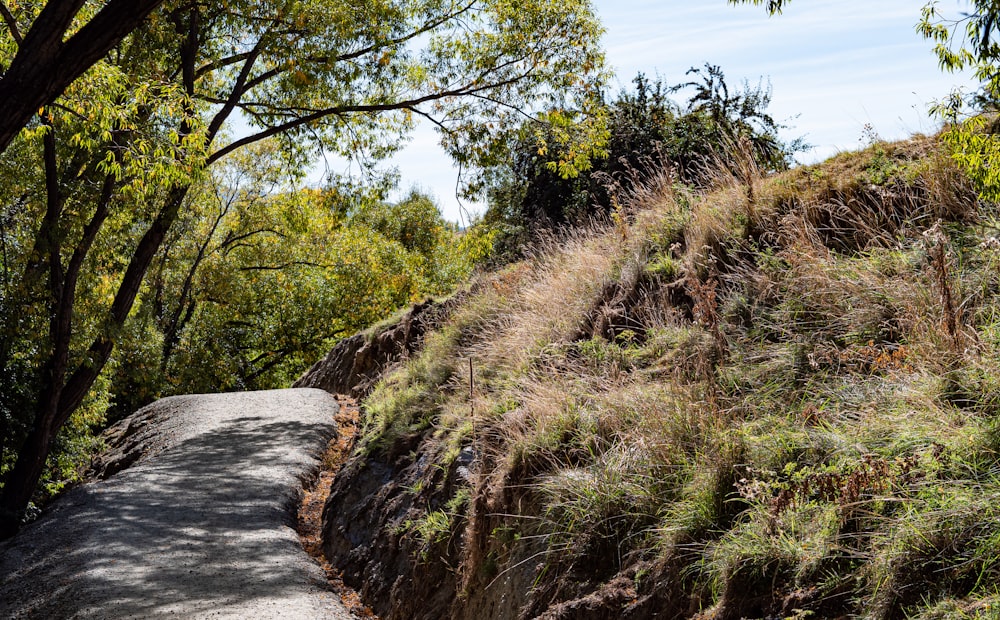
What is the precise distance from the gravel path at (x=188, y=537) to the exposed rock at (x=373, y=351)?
1.34 meters

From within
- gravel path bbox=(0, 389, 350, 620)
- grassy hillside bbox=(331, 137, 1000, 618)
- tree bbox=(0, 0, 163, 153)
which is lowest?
gravel path bbox=(0, 389, 350, 620)

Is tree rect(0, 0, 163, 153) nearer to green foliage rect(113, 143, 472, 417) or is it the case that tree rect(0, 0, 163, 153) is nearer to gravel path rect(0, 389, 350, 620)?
gravel path rect(0, 389, 350, 620)

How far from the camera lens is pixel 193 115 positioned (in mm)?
10055

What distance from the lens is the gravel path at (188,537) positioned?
21.1 ft

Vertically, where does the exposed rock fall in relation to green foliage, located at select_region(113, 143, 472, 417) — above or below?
below

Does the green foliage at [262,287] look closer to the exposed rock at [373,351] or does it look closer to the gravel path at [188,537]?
the exposed rock at [373,351]

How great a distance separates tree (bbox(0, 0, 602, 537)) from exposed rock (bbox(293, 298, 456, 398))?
→ 2693 millimetres

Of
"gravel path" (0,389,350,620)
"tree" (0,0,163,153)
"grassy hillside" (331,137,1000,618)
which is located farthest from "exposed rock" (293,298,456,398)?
"tree" (0,0,163,153)

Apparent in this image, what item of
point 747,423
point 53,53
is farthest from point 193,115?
point 747,423

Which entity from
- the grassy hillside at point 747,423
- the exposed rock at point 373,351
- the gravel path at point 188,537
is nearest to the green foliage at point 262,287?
the exposed rock at point 373,351

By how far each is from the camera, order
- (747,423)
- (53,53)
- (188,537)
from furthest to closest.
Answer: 1. (188,537)
2. (53,53)
3. (747,423)

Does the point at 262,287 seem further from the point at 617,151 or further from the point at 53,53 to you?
the point at 53,53

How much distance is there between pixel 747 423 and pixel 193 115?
824 centimetres

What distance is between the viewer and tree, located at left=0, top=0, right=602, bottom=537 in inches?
416
